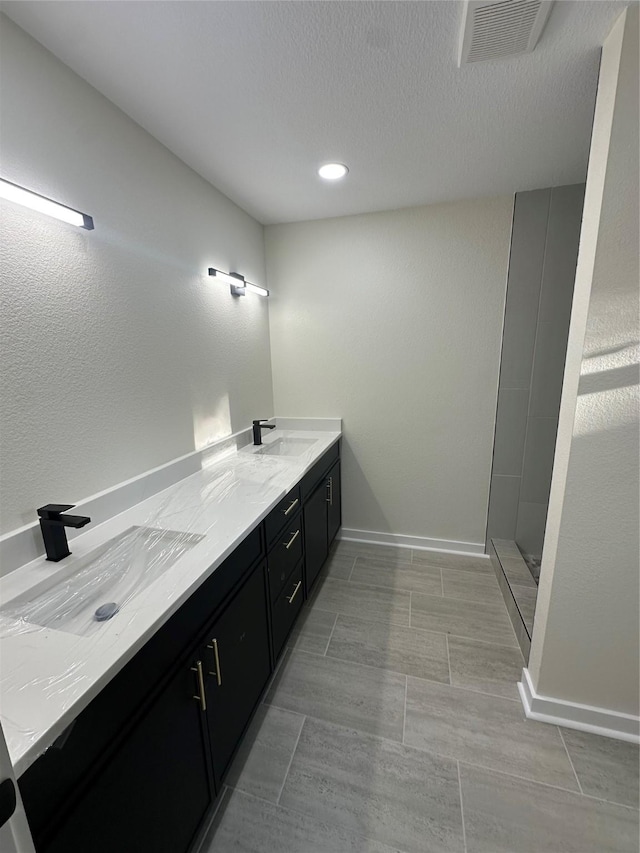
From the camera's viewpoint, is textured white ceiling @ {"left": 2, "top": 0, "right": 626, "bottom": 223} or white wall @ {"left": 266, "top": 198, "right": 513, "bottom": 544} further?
white wall @ {"left": 266, "top": 198, "right": 513, "bottom": 544}

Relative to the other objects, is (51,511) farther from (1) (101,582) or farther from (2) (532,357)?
(2) (532,357)

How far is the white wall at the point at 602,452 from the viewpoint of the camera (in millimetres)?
1104

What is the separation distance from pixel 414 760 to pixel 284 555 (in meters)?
0.91

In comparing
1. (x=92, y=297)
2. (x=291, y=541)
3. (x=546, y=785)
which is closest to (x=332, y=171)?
(x=92, y=297)

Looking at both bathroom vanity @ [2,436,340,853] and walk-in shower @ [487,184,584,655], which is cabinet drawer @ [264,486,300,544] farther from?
walk-in shower @ [487,184,584,655]

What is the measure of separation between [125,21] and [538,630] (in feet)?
8.56

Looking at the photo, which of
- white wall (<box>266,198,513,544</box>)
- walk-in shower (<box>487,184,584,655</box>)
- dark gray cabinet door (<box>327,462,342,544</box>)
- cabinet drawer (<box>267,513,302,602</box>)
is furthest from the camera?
dark gray cabinet door (<box>327,462,342,544</box>)

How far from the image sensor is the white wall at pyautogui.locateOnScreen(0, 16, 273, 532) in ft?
3.46

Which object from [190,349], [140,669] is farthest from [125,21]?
[140,669]

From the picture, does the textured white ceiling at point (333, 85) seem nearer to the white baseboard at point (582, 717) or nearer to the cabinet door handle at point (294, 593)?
the cabinet door handle at point (294, 593)

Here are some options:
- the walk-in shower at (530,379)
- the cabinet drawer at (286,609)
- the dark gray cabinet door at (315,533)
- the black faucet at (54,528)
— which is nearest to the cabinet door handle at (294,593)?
the cabinet drawer at (286,609)

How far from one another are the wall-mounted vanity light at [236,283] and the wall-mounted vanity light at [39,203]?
79 centimetres

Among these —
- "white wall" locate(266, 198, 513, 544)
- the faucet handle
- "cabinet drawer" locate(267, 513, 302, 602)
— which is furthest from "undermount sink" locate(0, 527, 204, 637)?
"white wall" locate(266, 198, 513, 544)

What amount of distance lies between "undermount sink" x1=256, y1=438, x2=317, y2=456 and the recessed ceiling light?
1.58 metres
